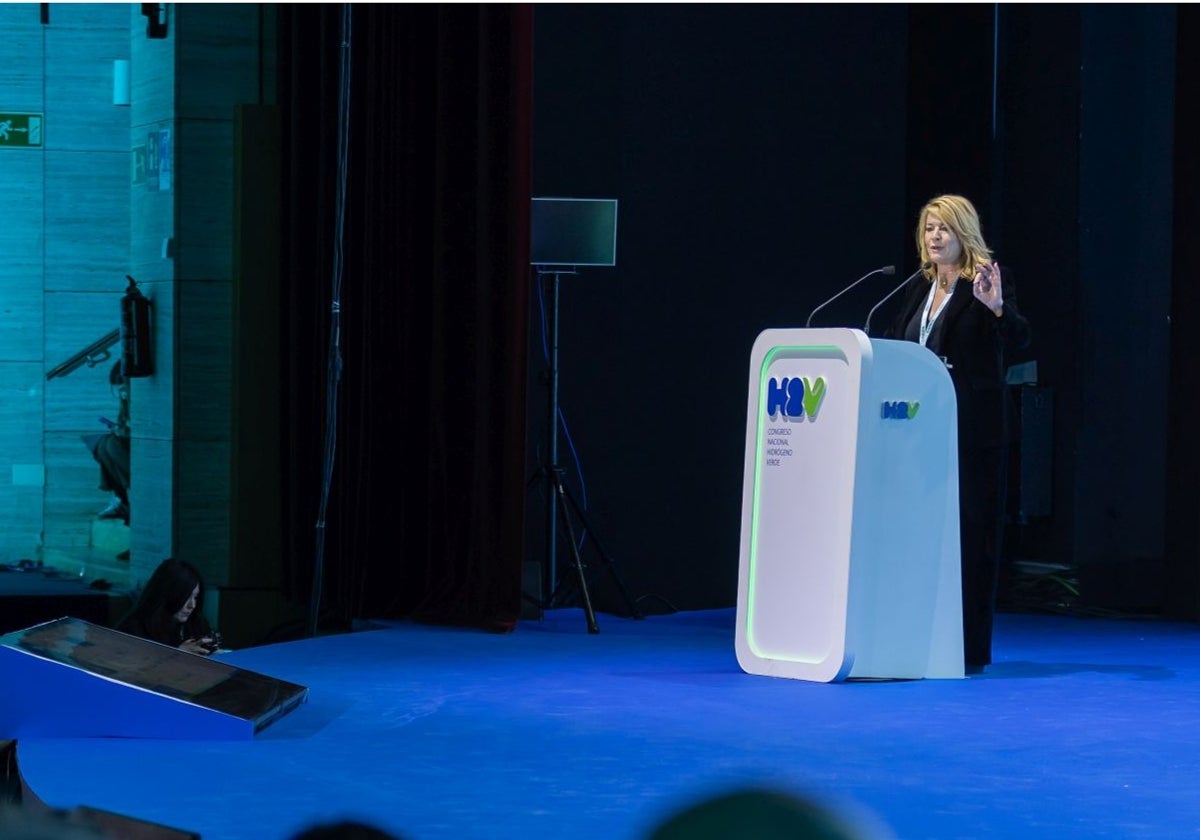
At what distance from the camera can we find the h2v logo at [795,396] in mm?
4398

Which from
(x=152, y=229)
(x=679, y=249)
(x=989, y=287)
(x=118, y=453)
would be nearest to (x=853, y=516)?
(x=989, y=287)

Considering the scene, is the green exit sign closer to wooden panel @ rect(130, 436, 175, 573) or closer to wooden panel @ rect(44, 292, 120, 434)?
wooden panel @ rect(44, 292, 120, 434)

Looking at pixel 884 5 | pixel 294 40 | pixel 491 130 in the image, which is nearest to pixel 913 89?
pixel 884 5

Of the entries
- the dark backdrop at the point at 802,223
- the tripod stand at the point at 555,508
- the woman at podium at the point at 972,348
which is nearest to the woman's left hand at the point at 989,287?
the woman at podium at the point at 972,348

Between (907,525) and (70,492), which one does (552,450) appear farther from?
(70,492)

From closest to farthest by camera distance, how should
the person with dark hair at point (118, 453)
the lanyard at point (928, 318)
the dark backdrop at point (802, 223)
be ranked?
the lanyard at point (928, 318)
the dark backdrop at point (802, 223)
the person with dark hair at point (118, 453)

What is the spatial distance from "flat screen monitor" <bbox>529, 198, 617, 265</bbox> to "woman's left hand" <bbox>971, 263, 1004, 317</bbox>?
1.71 meters

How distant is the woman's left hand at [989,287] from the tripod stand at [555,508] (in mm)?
1811

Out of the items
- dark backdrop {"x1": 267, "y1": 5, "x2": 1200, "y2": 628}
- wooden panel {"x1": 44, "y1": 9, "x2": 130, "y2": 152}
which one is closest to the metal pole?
dark backdrop {"x1": 267, "y1": 5, "x2": 1200, "y2": 628}

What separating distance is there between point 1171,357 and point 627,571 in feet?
7.59

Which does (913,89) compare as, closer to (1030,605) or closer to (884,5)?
(884,5)

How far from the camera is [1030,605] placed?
639cm

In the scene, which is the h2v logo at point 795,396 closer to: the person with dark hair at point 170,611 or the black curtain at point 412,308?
the black curtain at point 412,308

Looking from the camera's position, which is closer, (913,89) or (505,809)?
(505,809)
